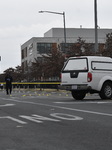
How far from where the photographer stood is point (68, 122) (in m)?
9.98

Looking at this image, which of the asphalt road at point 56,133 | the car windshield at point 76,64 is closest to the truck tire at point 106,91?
the car windshield at point 76,64

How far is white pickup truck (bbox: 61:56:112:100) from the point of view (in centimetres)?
1934

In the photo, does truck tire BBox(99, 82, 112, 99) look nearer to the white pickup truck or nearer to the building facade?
the white pickup truck

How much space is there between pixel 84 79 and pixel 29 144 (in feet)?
41.5

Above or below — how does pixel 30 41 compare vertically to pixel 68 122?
above

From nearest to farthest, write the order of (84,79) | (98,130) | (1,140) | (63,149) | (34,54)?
1. (63,149)
2. (1,140)
3. (98,130)
4. (84,79)
5. (34,54)

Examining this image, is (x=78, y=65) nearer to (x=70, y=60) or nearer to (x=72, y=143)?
(x=70, y=60)

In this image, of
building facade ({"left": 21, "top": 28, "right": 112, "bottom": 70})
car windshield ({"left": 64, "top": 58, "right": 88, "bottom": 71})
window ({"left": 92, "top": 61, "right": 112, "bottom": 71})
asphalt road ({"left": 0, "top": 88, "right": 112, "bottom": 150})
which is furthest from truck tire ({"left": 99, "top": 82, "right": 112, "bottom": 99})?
building facade ({"left": 21, "top": 28, "right": 112, "bottom": 70})

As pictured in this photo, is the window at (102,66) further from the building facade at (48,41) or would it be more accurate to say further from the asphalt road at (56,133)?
the building facade at (48,41)

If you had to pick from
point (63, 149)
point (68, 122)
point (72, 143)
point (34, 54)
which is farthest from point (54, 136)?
point (34, 54)

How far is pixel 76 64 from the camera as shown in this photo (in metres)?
20.0

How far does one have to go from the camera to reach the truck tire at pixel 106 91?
1994cm

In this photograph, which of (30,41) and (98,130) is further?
(30,41)

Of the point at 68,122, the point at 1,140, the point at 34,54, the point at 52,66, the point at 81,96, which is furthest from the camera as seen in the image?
the point at 34,54
